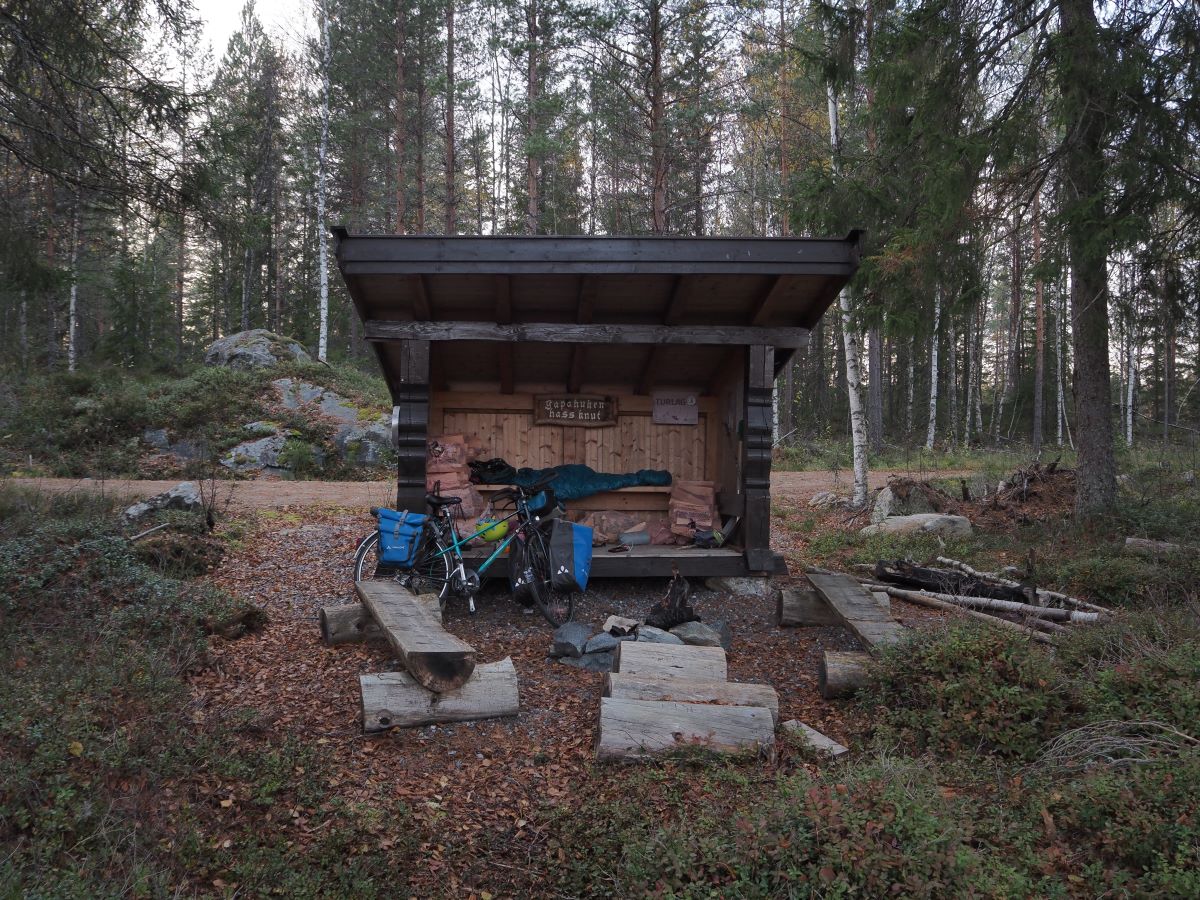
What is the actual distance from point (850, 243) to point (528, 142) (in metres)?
11.6

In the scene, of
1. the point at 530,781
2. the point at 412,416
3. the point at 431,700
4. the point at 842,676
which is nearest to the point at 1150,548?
the point at 842,676

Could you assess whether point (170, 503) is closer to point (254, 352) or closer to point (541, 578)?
point (541, 578)

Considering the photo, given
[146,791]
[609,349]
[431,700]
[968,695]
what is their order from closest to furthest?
[146,791]
[968,695]
[431,700]
[609,349]

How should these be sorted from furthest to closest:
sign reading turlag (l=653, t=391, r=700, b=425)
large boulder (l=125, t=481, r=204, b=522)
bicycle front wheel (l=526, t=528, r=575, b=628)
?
sign reading turlag (l=653, t=391, r=700, b=425) < large boulder (l=125, t=481, r=204, b=522) < bicycle front wheel (l=526, t=528, r=575, b=628)

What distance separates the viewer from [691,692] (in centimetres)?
439

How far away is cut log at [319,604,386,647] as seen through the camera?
5590 millimetres

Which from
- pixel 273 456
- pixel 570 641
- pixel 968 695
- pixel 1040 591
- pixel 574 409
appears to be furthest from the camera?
pixel 273 456

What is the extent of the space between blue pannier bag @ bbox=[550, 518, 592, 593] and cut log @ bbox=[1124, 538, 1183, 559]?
5290 millimetres

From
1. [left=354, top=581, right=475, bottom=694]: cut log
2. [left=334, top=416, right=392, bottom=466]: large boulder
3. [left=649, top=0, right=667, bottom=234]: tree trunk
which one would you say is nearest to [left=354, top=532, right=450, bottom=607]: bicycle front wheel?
[left=354, top=581, right=475, bottom=694]: cut log

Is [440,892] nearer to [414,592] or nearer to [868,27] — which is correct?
[414,592]

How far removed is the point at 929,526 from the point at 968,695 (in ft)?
18.6

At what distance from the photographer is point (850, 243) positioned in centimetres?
641

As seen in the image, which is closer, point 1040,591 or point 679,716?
point 679,716

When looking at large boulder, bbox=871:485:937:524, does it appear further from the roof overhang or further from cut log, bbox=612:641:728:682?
cut log, bbox=612:641:728:682
